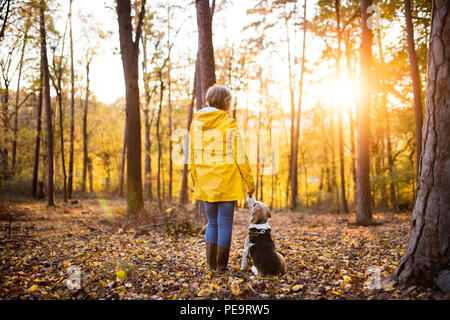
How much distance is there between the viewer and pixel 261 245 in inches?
138

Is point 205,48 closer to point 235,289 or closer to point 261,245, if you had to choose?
point 261,245

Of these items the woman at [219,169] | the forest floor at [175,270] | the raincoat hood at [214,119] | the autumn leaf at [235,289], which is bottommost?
the forest floor at [175,270]

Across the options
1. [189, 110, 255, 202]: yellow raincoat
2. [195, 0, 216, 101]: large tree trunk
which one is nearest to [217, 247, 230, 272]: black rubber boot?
[189, 110, 255, 202]: yellow raincoat

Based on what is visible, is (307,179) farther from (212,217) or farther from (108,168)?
(212,217)

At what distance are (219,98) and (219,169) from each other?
3.17 feet

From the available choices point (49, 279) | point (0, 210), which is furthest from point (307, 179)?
point (49, 279)

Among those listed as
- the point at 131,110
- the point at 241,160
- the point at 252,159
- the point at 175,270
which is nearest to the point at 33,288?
the point at 175,270

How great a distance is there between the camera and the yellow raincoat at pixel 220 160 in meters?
3.40

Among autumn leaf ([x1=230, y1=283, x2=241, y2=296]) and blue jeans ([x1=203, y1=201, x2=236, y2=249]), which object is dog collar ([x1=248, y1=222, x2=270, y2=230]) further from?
autumn leaf ([x1=230, y1=283, x2=241, y2=296])

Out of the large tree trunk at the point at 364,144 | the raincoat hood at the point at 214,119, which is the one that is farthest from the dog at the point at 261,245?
the large tree trunk at the point at 364,144

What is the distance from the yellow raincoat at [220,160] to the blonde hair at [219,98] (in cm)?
17

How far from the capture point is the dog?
3496 millimetres

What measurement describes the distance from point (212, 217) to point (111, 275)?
163 cm

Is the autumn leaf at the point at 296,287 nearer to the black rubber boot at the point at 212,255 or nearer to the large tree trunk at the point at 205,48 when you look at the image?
the black rubber boot at the point at 212,255
